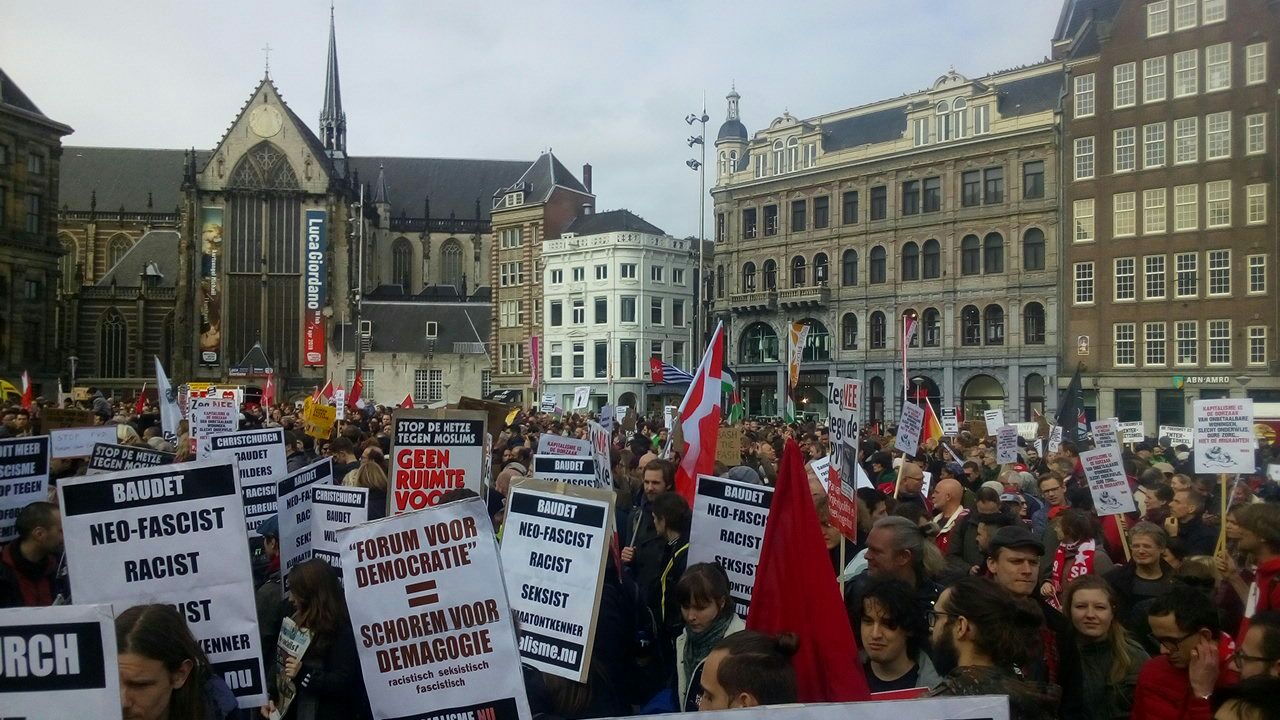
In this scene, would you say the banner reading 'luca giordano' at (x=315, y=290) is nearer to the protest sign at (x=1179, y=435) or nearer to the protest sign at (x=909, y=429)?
the protest sign at (x=1179, y=435)

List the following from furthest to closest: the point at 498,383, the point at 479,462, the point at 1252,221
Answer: the point at 498,383, the point at 1252,221, the point at 479,462

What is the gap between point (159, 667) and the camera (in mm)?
3723

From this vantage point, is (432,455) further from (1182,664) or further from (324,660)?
(1182,664)

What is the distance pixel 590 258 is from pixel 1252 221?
35174mm

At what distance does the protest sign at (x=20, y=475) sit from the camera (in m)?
8.51

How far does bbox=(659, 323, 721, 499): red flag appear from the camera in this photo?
1042cm

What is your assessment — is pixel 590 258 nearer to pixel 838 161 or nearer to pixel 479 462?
pixel 838 161

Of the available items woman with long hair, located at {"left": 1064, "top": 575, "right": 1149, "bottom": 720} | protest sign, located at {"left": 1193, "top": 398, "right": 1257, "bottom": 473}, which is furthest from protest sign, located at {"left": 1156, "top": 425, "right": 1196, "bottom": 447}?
woman with long hair, located at {"left": 1064, "top": 575, "right": 1149, "bottom": 720}

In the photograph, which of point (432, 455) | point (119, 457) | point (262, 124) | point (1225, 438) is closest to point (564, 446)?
point (432, 455)

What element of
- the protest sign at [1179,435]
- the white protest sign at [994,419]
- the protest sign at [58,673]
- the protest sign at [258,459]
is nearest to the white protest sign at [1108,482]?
the protest sign at [258,459]

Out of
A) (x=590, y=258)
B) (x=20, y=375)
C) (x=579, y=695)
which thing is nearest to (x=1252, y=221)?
(x=590, y=258)

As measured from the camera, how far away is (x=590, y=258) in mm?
62875

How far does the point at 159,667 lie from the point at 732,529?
380 cm

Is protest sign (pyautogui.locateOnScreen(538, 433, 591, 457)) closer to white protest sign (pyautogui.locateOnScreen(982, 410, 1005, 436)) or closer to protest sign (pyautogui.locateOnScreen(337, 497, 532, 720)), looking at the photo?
protest sign (pyautogui.locateOnScreen(337, 497, 532, 720))
